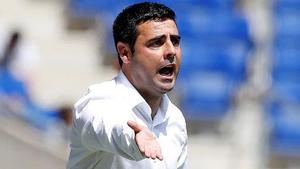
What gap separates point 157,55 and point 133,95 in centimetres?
16

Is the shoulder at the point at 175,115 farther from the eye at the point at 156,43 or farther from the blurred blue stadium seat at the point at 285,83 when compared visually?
the blurred blue stadium seat at the point at 285,83

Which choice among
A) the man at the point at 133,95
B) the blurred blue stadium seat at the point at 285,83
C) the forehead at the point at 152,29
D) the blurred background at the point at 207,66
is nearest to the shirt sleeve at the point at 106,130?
the man at the point at 133,95

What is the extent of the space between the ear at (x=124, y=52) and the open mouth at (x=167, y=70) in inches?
4.7

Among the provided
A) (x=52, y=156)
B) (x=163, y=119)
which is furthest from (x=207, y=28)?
(x=163, y=119)

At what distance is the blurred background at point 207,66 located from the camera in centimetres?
898

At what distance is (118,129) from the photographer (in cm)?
316


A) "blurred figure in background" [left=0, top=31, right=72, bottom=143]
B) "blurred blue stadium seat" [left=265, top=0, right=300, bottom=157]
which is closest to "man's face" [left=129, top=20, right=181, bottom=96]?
"blurred figure in background" [left=0, top=31, right=72, bottom=143]

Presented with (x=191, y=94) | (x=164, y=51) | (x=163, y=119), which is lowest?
(x=191, y=94)

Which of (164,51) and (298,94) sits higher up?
(164,51)

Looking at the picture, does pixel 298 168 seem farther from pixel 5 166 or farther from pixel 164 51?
pixel 164 51

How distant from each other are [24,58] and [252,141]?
2093 millimetres

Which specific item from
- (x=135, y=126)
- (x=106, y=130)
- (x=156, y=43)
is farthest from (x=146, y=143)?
(x=156, y=43)

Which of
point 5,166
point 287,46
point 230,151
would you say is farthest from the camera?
point 287,46

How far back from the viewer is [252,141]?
9.06 metres
